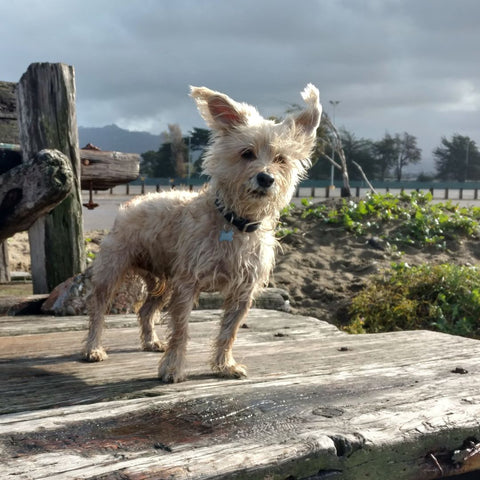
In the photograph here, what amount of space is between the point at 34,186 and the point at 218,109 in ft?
4.18

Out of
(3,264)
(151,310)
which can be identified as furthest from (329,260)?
(151,310)

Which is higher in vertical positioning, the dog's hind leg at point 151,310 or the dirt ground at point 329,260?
the dog's hind leg at point 151,310

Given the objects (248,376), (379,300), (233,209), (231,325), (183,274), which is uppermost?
(233,209)

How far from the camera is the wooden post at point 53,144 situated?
6.25 m

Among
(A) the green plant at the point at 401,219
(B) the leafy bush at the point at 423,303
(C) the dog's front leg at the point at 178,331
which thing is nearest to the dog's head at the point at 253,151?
(C) the dog's front leg at the point at 178,331

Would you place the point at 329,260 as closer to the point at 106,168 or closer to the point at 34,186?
the point at 106,168

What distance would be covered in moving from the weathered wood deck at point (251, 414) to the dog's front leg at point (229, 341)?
112 mm

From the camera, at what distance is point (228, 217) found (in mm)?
3775

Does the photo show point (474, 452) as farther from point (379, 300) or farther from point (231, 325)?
point (379, 300)

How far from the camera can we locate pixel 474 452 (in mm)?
3166

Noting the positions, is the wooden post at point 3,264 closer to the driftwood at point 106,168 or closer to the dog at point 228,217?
the driftwood at point 106,168

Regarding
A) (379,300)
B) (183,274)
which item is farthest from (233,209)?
(379,300)

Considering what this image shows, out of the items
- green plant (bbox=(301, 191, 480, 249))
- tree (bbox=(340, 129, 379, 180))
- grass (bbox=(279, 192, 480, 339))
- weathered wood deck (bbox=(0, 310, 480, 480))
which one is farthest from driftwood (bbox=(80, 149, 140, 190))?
tree (bbox=(340, 129, 379, 180))

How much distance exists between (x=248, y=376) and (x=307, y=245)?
22.7 feet
